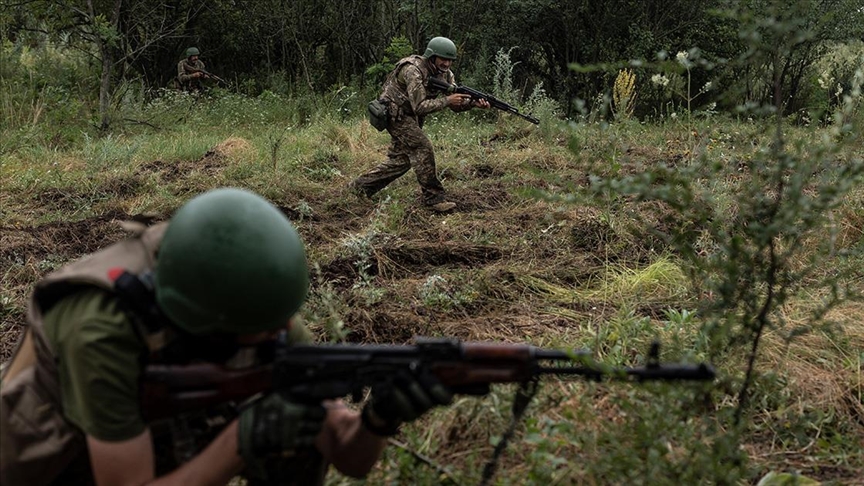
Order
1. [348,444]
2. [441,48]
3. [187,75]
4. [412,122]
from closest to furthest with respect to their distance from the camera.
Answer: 1. [348,444]
2. [441,48]
3. [412,122]
4. [187,75]

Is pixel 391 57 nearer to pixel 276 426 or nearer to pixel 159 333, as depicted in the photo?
pixel 159 333

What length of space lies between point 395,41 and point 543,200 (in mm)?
7126

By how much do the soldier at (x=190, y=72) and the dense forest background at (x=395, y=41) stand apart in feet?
1.98

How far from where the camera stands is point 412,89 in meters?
6.61

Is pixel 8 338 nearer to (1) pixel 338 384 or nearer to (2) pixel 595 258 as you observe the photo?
(1) pixel 338 384

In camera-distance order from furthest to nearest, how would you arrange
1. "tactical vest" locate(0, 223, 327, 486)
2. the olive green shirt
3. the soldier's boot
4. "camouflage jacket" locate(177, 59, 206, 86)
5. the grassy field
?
"camouflage jacket" locate(177, 59, 206, 86)
the soldier's boot
the grassy field
"tactical vest" locate(0, 223, 327, 486)
the olive green shirt

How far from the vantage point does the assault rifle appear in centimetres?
188

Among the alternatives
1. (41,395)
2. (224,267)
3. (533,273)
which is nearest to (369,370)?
(224,267)

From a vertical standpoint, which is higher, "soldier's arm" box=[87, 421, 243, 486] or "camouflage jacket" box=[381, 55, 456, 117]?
"soldier's arm" box=[87, 421, 243, 486]

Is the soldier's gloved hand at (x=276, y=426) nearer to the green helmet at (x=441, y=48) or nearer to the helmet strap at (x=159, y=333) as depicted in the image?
the helmet strap at (x=159, y=333)

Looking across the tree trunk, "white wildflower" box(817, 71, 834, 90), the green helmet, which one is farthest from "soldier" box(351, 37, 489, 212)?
the tree trunk

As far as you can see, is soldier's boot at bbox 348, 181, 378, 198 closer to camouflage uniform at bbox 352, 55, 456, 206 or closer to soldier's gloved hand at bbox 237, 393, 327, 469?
camouflage uniform at bbox 352, 55, 456, 206

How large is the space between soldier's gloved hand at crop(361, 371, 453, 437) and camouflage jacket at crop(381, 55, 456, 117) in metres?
4.94

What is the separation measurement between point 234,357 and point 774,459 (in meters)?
1.95
